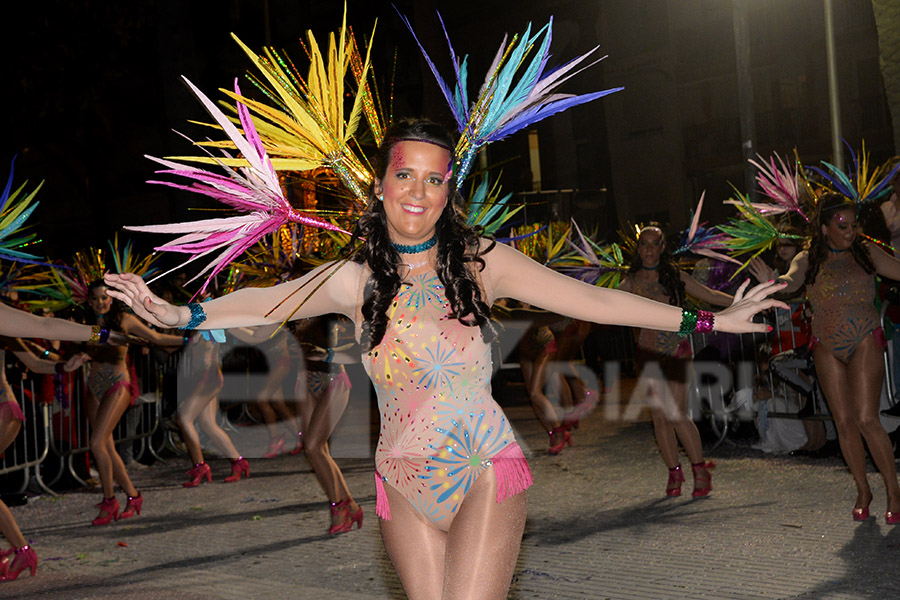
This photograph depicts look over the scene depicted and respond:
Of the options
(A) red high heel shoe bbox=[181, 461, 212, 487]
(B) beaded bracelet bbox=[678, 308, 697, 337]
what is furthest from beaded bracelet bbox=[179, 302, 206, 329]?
(A) red high heel shoe bbox=[181, 461, 212, 487]

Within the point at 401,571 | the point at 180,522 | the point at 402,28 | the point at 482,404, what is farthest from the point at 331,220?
the point at 402,28

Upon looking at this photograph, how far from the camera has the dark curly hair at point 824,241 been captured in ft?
22.0

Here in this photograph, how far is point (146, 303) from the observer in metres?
3.33

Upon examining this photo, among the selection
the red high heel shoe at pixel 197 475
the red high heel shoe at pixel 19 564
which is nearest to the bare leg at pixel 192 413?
the red high heel shoe at pixel 197 475

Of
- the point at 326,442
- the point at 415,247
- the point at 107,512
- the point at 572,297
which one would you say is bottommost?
the point at 107,512

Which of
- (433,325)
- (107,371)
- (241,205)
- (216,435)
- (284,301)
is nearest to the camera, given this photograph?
(433,325)

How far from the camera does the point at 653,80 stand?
3200cm

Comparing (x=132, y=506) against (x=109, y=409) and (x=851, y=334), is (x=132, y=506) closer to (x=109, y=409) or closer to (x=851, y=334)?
(x=109, y=409)

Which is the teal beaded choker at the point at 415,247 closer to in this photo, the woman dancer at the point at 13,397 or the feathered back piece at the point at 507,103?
the feathered back piece at the point at 507,103

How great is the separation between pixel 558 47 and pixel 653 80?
359cm

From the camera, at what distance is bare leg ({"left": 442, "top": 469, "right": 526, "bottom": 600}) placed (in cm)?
296

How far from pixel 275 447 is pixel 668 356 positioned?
5479 mm

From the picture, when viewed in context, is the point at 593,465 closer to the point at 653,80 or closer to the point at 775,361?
the point at 775,361

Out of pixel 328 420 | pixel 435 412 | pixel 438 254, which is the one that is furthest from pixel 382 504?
pixel 328 420
